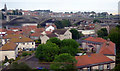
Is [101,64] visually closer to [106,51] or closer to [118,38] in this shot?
[106,51]

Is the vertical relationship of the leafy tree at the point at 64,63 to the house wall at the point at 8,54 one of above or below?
above

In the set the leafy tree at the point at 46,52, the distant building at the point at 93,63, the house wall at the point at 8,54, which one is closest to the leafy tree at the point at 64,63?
the distant building at the point at 93,63

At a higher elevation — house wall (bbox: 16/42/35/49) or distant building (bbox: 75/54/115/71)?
distant building (bbox: 75/54/115/71)

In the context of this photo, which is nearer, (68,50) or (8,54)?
(68,50)

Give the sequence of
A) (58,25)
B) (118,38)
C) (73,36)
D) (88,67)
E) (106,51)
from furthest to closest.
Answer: (58,25), (73,36), (118,38), (106,51), (88,67)

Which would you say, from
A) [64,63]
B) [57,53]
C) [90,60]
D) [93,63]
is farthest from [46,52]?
[64,63]

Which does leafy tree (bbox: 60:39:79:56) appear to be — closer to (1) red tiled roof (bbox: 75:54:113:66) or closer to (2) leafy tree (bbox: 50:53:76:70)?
(1) red tiled roof (bbox: 75:54:113:66)

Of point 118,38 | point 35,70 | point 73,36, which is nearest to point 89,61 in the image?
point 35,70

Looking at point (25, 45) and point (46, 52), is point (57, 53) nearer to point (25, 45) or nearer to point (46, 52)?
point (46, 52)

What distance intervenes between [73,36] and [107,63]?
14.4 meters

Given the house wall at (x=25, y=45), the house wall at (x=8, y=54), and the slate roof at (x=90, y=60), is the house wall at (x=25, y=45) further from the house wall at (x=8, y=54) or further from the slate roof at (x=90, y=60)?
the slate roof at (x=90, y=60)

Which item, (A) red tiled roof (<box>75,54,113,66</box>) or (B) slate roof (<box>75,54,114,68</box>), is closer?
(B) slate roof (<box>75,54,114,68</box>)

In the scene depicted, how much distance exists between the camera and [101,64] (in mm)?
8914

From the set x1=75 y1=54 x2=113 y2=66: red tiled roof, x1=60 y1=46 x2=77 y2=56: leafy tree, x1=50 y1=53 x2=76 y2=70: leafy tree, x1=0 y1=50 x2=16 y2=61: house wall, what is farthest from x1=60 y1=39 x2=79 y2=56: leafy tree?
x1=0 y1=50 x2=16 y2=61: house wall
